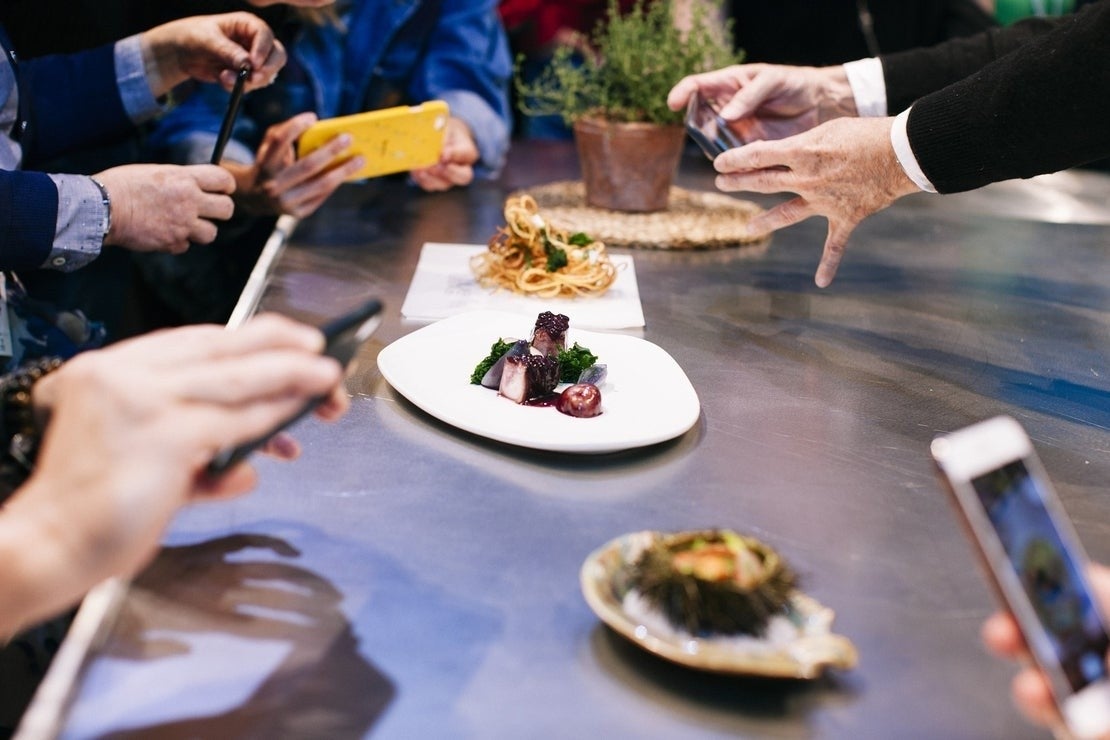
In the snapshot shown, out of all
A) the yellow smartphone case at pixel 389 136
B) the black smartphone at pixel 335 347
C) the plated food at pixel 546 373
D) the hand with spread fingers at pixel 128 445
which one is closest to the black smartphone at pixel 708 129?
the yellow smartphone case at pixel 389 136

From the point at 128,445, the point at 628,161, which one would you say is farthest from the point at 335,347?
the point at 628,161

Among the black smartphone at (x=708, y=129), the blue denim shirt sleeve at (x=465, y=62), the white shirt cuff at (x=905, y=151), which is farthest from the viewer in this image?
the blue denim shirt sleeve at (x=465, y=62)

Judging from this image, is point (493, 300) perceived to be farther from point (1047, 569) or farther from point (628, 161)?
point (1047, 569)

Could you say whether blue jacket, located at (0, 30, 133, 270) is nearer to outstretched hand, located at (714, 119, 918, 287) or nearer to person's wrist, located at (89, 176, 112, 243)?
person's wrist, located at (89, 176, 112, 243)

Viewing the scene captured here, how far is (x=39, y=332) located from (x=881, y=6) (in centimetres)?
280

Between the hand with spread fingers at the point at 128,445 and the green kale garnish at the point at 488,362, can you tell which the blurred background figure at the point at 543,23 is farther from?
the hand with spread fingers at the point at 128,445

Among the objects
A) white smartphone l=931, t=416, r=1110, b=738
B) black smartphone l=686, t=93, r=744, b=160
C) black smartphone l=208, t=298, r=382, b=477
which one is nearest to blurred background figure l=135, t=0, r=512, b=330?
black smartphone l=686, t=93, r=744, b=160

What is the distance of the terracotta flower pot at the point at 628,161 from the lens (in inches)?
80.5

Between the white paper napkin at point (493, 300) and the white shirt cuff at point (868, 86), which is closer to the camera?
the white paper napkin at point (493, 300)

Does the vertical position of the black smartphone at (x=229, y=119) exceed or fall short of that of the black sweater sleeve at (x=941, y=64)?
it falls short

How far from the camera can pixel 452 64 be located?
2654mm

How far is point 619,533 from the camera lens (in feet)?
3.37

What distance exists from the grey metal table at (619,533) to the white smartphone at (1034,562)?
0.12m

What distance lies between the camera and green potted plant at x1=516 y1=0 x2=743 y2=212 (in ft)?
6.73
